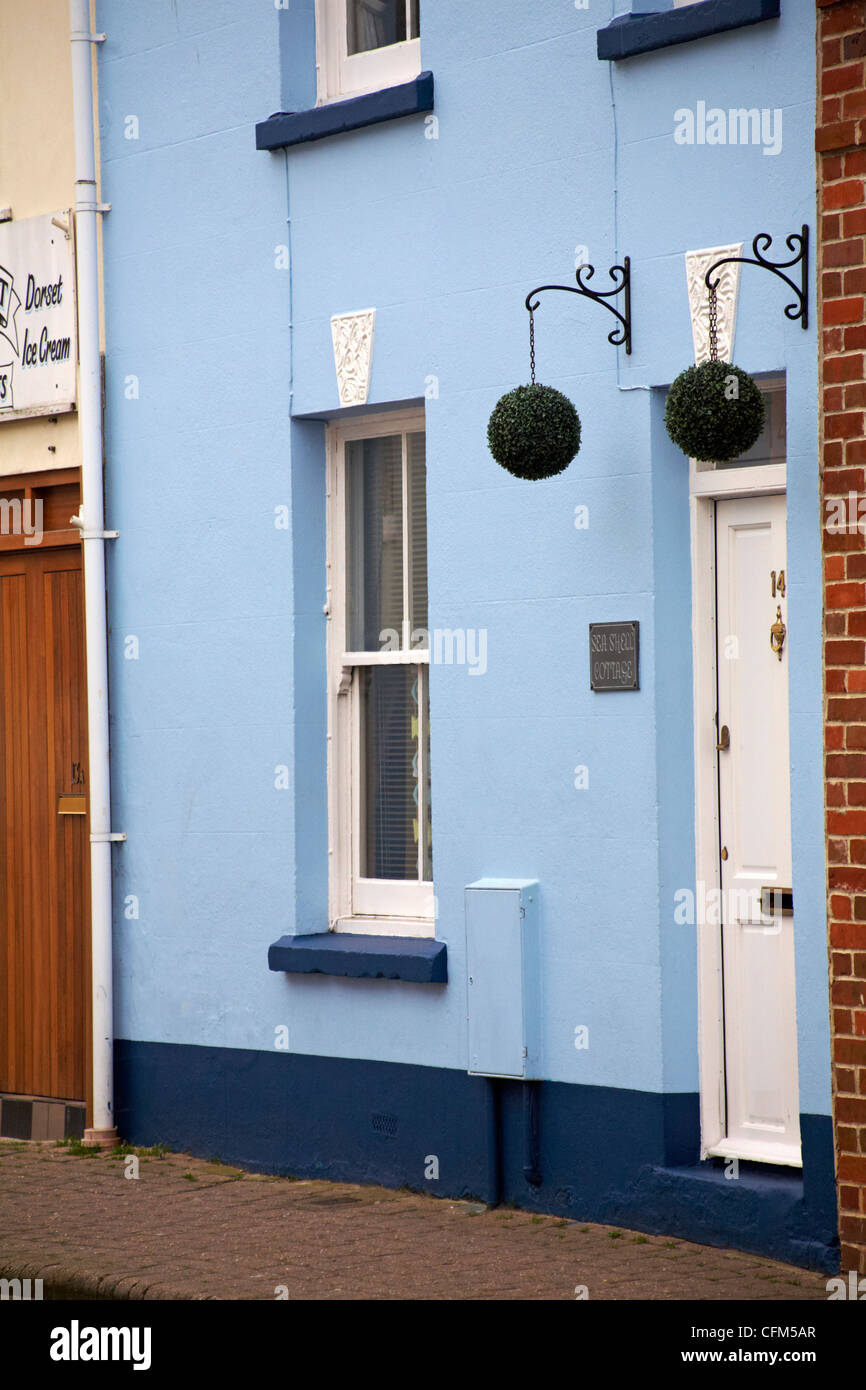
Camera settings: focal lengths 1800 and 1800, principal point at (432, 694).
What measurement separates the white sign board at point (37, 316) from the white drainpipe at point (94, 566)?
0.14 metres

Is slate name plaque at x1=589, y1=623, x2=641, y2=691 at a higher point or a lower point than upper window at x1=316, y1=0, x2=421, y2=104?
lower

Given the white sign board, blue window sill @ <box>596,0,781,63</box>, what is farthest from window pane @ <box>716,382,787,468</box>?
the white sign board

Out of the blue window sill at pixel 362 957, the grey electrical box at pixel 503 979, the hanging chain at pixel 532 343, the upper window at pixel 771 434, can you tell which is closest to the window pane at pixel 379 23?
the hanging chain at pixel 532 343

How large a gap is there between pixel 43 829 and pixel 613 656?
3626mm

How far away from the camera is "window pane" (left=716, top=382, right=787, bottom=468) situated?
668cm

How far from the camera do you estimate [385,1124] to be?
763cm

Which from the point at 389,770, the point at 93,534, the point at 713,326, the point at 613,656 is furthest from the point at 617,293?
the point at 93,534

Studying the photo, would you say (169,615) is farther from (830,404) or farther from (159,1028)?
(830,404)

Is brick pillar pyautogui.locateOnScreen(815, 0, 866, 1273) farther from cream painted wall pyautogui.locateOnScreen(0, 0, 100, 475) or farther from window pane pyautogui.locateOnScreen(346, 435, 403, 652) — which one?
cream painted wall pyautogui.locateOnScreen(0, 0, 100, 475)

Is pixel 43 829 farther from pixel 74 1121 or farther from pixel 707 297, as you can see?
pixel 707 297

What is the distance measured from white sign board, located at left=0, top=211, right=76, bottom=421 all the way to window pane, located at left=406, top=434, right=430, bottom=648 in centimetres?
195

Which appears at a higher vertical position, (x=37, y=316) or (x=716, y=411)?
(x=37, y=316)

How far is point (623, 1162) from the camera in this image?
6832 mm

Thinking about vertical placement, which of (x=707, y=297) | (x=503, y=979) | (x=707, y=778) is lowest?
(x=503, y=979)
